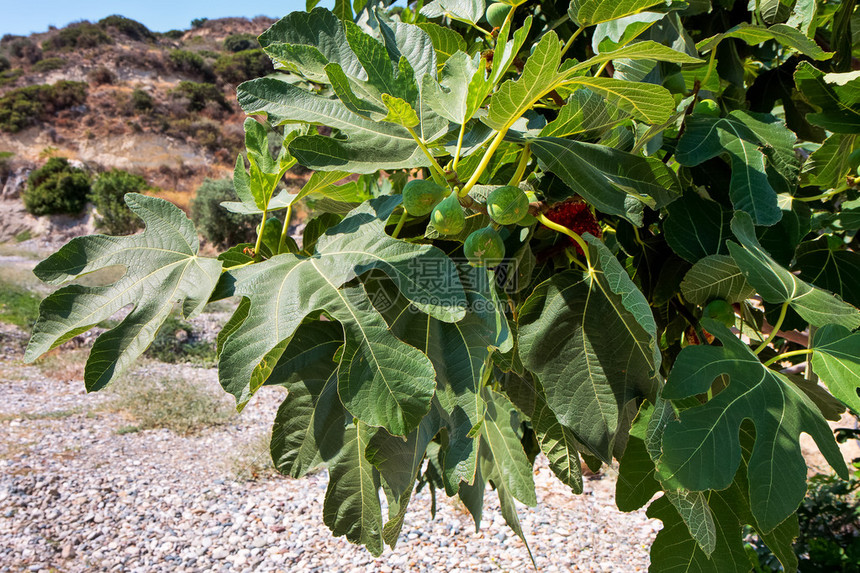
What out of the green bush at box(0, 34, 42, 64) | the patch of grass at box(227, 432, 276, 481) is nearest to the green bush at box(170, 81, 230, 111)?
the green bush at box(0, 34, 42, 64)

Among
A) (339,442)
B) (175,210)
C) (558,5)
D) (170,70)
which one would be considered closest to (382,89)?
(175,210)

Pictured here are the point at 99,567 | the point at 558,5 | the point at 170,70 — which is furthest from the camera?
the point at 170,70

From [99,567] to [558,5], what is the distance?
14.2 feet

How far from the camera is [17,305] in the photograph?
9.10 m

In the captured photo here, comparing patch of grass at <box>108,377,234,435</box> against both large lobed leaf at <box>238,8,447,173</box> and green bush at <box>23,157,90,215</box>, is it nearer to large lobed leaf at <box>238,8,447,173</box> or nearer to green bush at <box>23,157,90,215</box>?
large lobed leaf at <box>238,8,447,173</box>

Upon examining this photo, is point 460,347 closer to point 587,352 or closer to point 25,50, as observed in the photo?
point 587,352

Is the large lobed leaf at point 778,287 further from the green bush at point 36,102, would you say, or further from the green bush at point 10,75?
the green bush at point 10,75

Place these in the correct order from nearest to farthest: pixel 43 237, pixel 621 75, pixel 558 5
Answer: pixel 621 75 → pixel 558 5 → pixel 43 237

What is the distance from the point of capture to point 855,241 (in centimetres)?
111

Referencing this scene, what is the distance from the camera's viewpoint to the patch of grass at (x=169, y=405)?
5.87 metres

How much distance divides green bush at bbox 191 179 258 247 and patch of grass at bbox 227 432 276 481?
9.30 metres

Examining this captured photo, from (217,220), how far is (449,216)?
14.5 m

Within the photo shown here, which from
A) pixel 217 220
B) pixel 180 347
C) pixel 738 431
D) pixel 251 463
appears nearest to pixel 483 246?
pixel 738 431

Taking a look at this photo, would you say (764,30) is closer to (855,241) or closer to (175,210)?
(855,241)
